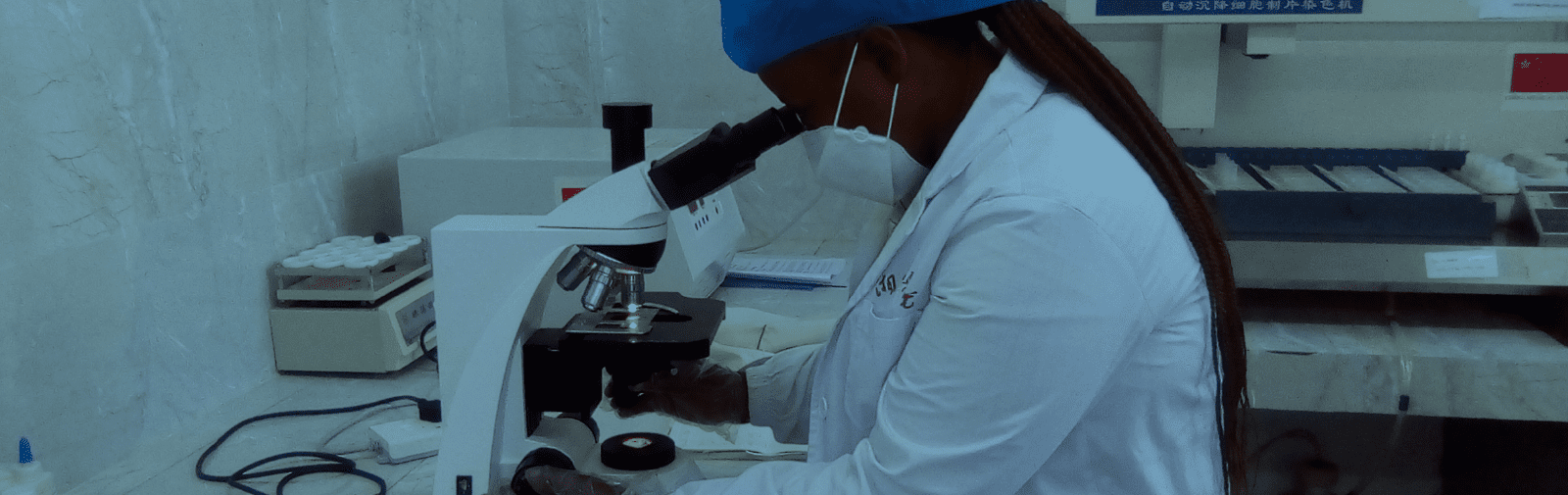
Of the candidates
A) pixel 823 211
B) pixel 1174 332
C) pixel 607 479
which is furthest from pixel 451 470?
pixel 823 211

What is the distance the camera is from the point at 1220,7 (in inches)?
58.2

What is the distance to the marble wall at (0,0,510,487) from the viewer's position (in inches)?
47.0

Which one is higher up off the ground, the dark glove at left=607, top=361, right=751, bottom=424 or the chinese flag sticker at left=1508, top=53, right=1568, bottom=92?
the chinese flag sticker at left=1508, top=53, right=1568, bottom=92

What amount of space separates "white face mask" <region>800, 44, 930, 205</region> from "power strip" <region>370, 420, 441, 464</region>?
0.66 metres

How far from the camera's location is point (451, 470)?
994 mm

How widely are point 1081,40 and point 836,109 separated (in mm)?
208

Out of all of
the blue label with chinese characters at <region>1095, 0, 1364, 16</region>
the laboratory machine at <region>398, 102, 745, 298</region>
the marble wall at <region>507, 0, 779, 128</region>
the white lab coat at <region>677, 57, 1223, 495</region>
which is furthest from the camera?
the marble wall at <region>507, 0, 779, 128</region>

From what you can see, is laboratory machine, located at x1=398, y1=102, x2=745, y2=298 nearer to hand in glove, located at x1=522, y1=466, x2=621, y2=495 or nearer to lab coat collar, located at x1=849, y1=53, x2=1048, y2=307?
→ hand in glove, located at x1=522, y1=466, x2=621, y2=495

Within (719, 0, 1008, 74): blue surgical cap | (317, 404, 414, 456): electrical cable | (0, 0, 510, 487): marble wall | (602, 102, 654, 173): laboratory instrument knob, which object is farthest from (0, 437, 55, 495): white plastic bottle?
(719, 0, 1008, 74): blue surgical cap

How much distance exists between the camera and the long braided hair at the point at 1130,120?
83 centimetres

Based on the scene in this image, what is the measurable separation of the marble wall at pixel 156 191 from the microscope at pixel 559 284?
1.90 feet

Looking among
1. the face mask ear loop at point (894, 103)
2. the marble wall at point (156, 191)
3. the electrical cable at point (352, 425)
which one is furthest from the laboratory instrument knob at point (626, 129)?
the marble wall at point (156, 191)

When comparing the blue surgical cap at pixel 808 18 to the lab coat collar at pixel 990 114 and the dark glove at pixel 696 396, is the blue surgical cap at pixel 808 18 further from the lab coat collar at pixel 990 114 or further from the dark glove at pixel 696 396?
the dark glove at pixel 696 396

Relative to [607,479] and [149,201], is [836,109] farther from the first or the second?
[149,201]
